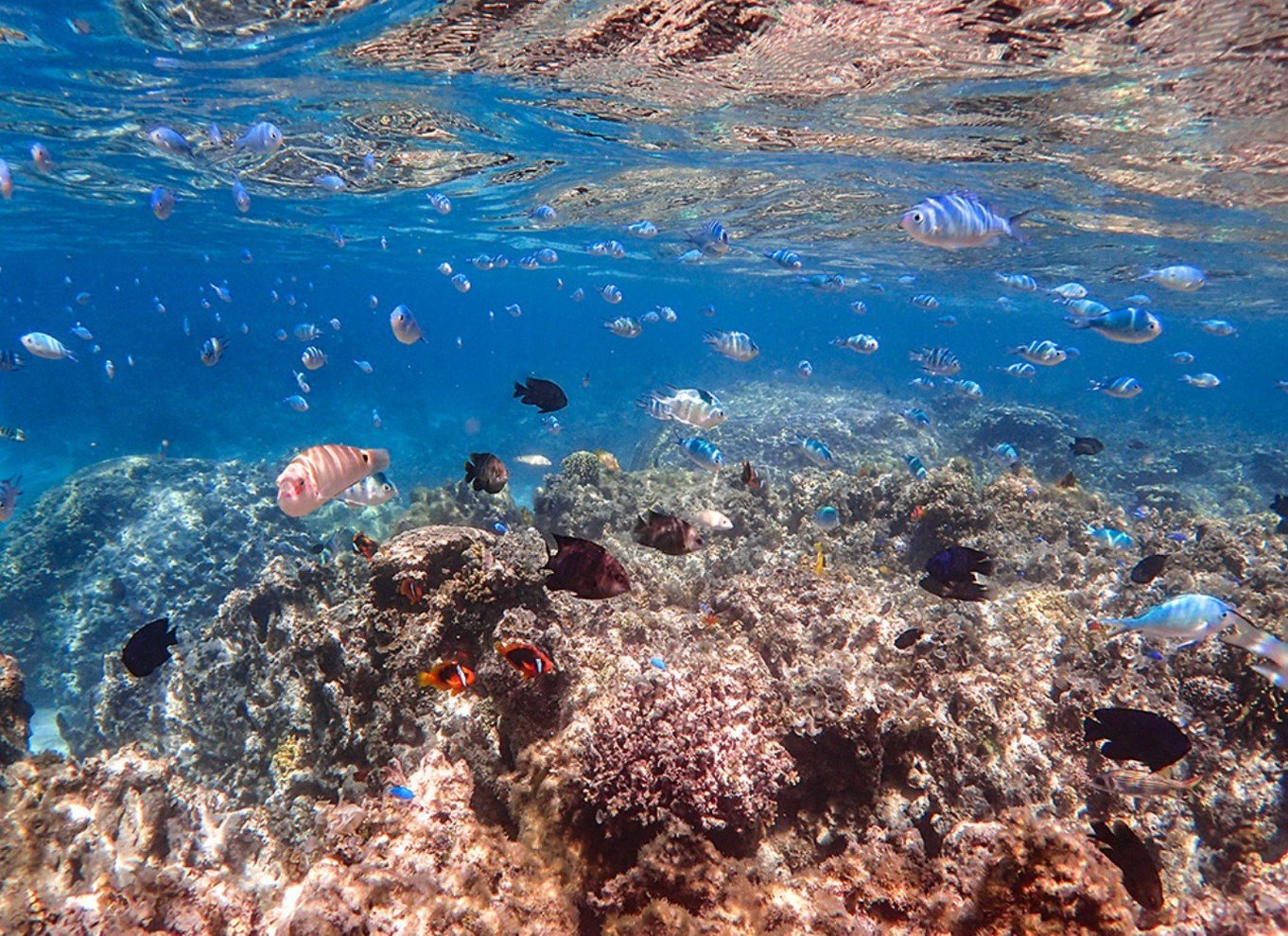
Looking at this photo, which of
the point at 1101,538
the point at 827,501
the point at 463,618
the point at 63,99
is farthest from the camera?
the point at 63,99

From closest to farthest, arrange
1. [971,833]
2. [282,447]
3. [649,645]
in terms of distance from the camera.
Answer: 1. [971,833]
2. [649,645]
3. [282,447]

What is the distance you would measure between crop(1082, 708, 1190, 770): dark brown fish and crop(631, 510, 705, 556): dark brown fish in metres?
2.69

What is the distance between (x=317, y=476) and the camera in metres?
3.57

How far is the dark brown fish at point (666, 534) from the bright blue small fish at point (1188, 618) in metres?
3.00

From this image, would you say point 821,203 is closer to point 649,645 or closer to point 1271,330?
point 649,645

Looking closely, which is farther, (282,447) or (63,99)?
(282,447)

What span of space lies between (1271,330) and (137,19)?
74.8 meters

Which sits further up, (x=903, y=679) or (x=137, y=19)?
(x=137, y=19)

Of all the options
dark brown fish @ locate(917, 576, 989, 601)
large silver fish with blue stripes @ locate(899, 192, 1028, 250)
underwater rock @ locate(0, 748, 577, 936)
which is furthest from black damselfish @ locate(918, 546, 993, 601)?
underwater rock @ locate(0, 748, 577, 936)

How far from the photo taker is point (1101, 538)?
930 centimetres

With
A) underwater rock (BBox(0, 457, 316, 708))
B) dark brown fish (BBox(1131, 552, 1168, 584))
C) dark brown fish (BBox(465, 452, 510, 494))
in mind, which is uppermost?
dark brown fish (BBox(465, 452, 510, 494))

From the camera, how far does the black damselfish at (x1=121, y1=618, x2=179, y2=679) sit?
15.4 ft

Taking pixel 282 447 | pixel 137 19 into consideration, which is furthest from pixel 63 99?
pixel 282 447

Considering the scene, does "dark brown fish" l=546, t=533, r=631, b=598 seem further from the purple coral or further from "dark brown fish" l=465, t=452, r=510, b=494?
"dark brown fish" l=465, t=452, r=510, b=494
